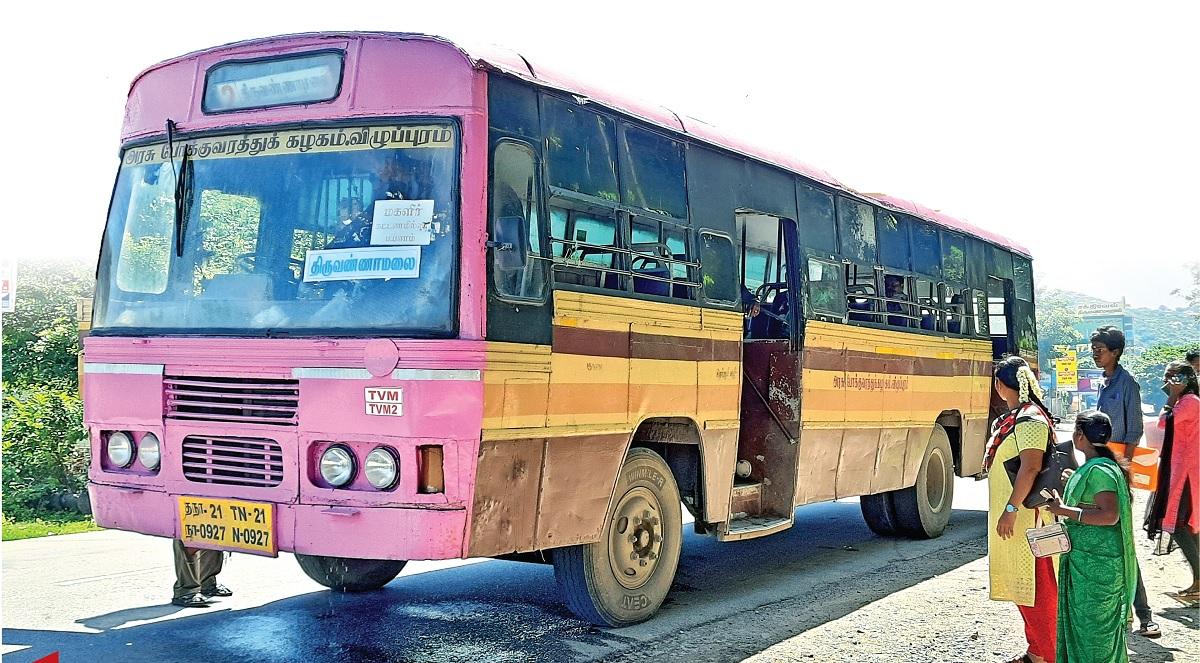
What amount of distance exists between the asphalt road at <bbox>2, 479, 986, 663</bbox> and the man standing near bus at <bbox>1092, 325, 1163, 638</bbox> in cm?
200

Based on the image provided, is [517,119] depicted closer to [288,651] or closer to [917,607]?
Result: [288,651]

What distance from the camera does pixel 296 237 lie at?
229 inches

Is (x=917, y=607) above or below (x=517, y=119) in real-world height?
below

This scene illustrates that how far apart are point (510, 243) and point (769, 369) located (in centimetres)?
380

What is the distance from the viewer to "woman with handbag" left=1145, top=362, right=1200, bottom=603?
316 inches

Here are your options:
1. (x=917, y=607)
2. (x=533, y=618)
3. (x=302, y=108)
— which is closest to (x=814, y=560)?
(x=917, y=607)

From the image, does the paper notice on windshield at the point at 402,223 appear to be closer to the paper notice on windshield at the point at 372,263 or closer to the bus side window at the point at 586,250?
the paper notice on windshield at the point at 372,263

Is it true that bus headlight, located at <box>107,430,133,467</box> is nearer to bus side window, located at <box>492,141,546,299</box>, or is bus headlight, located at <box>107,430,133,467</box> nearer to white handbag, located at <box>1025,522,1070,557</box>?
bus side window, located at <box>492,141,546,299</box>

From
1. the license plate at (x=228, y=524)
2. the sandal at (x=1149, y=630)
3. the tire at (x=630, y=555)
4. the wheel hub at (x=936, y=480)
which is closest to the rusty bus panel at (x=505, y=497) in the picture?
the tire at (x=630, y=555)

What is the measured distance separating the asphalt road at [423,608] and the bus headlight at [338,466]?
116 centimetres

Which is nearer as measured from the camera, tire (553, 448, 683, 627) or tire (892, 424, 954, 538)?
tire (553, 448, 683, 627)

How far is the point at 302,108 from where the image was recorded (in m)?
5.96

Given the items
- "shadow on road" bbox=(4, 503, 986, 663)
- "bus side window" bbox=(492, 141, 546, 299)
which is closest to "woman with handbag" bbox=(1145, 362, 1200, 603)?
"shadow on road" bbox=(4, 503, 986, 663)

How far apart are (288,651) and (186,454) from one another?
48.9 inches
